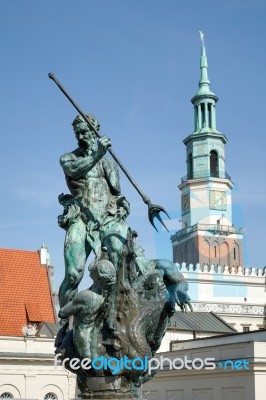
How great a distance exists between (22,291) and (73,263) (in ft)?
85.5

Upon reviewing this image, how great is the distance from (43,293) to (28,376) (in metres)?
5.65

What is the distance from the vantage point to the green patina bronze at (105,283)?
27.8 ft

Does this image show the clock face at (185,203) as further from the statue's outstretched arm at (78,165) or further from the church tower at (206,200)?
the statue's outstretched arm at (78,165)

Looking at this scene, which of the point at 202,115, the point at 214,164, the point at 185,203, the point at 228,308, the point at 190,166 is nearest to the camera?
the point at 228,308

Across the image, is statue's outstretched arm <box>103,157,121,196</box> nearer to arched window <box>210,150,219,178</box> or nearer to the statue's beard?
the statue's beard

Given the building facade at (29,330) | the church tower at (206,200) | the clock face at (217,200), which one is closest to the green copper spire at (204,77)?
the church tower at (206,200)

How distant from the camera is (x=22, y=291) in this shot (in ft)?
112

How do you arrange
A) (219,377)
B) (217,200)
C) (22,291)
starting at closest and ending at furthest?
(219,377) → (22,291) → (217,200)

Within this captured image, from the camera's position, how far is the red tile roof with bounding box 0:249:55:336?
3275 cm

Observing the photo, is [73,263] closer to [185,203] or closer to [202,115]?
[185,203]

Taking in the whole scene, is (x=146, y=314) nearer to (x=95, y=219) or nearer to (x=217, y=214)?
(x=95, y=219)

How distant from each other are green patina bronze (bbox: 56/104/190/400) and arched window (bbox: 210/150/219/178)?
54.0m

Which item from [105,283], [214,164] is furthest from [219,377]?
[214,164]

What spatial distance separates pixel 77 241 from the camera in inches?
357
